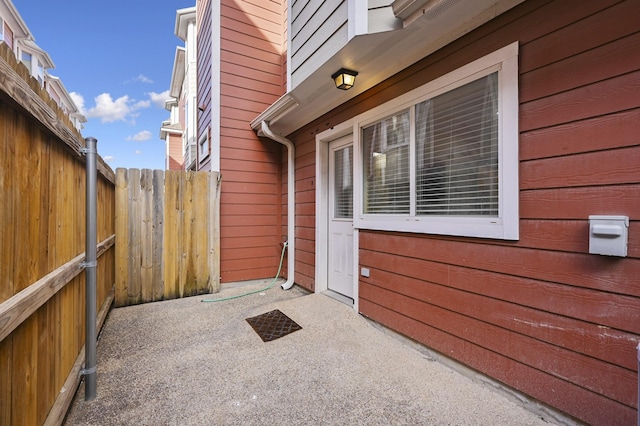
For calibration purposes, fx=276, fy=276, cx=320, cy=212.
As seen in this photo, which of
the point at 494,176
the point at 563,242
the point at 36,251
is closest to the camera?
the point at 36,251

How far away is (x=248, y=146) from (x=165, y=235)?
6.01ft

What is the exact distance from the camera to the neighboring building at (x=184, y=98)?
8.21m

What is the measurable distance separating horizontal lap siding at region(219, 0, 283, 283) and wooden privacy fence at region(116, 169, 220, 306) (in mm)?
302

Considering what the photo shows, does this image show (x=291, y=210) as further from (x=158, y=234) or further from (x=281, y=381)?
(x=281, y=381)

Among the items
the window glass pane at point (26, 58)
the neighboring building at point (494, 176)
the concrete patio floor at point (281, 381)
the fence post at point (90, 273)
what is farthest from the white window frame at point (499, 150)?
the window glass pane at point (26, 58)

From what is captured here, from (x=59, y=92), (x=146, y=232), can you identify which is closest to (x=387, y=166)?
(x=146, y=232)

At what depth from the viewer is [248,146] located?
449 centimetres

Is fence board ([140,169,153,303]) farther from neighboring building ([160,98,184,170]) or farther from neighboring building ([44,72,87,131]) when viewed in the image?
neighboring building ([44,72,87,131])

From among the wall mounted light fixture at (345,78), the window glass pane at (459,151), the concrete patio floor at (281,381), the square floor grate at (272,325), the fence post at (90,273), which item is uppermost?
the wall mounted light fixture at (345,78)

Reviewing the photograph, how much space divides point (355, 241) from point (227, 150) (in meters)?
2.58

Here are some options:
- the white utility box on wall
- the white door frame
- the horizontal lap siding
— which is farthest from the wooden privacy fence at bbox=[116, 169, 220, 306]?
the white utility box on wall

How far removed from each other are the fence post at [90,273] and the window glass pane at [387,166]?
7.58 ft

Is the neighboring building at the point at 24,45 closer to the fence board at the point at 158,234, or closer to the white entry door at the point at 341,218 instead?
the fence board at the point at 158,234

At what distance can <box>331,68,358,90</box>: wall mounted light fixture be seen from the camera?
258cm
